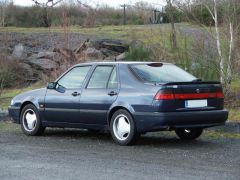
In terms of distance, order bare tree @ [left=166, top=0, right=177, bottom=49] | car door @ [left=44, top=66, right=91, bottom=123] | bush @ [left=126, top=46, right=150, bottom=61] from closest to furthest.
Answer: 1. car door @ [left=44, top=66, right=91, bottom=123]
2. bare tree @ [left=166, top=0, right=177, bottom=49]
3. bush @ [left=126, top=46, right=150, bottom=61]

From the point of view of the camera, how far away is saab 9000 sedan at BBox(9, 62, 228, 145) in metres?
10.4

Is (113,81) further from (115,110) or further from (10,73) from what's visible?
(10,73)

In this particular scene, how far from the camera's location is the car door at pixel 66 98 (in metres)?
11.6

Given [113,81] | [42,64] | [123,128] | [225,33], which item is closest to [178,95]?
[123,128]

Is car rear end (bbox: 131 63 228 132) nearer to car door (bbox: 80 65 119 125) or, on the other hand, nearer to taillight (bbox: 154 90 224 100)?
taillight (bbox: 154 90 224 100)

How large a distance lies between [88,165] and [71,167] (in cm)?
27

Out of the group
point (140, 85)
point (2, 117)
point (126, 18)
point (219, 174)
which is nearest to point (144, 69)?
point (140, 85)

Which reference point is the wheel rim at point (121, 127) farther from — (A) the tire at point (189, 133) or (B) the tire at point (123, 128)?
(A) the tire at point (189, 133)

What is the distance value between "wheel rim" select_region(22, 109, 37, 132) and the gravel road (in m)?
0.29

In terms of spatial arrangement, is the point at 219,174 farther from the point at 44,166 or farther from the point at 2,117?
the point at 2,117

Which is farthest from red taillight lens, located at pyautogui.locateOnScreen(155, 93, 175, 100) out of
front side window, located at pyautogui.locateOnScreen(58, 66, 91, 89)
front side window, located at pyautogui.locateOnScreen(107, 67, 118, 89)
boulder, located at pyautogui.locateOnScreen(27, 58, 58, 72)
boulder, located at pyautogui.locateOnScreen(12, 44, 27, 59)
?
boulder, located at pyautogui.locateOnScreen(12, 44, 27, 59)

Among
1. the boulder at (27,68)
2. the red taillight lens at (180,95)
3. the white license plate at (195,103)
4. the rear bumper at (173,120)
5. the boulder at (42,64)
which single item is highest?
the red taillight lens at (180,95)

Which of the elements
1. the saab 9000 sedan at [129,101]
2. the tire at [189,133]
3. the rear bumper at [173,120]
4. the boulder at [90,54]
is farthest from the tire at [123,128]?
the boulder at [90,54]

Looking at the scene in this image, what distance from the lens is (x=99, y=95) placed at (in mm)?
11211
